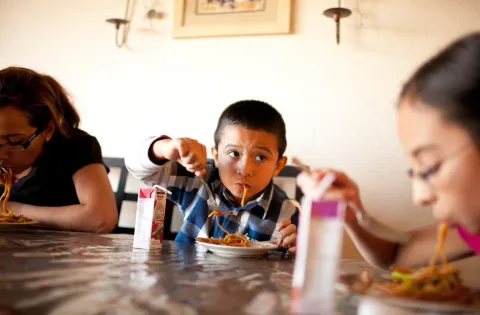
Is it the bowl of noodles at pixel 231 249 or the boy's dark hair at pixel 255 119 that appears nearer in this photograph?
the bowl of noodles at pixel 231 249

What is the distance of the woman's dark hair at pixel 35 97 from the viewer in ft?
4.59

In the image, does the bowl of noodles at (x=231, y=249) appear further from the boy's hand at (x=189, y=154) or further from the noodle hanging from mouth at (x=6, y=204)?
the noodle hanging from mouth at (x=6, y=204)

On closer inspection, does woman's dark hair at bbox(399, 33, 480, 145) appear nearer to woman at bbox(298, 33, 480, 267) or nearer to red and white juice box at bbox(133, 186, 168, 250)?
woman at bbox(298, 33, 480, 267)

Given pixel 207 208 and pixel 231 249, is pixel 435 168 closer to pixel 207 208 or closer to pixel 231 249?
pixel 231 249

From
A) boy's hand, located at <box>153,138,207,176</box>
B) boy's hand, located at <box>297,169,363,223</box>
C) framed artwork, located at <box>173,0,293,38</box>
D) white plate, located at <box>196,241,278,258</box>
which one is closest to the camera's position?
boy's hand, located at <box>297,169,363,223</box>

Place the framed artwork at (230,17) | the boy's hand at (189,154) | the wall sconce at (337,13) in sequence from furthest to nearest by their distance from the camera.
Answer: the framed artwork at (230,17), the wall sconce at (337,13), the boy's hand at (189,154)

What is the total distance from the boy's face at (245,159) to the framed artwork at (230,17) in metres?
0.79

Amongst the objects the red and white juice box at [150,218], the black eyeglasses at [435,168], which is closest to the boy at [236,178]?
the red and white juice box at [150,218]

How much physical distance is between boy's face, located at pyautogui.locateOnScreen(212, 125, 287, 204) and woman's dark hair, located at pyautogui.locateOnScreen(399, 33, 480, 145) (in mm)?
748

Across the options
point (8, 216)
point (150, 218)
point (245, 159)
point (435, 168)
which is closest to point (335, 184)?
point (435, 168)

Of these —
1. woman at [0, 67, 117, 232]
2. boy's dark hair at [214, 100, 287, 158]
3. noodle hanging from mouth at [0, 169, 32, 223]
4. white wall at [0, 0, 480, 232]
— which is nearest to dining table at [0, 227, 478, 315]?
noodle hanging from mouth at [0, 169, 32, 223]

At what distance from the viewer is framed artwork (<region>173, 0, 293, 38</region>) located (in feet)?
6.75

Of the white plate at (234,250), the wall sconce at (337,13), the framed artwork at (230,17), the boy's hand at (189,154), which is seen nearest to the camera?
the white plate at (234,250)

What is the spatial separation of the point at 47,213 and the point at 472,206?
114 cm
